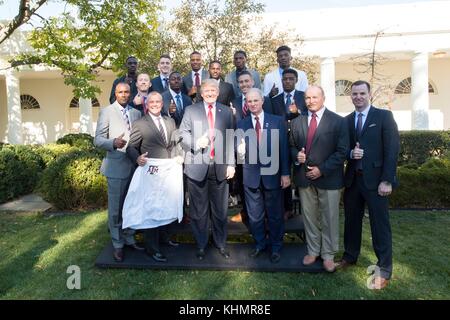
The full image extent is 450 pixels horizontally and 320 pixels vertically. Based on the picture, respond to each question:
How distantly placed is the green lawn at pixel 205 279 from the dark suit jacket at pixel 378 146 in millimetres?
1199

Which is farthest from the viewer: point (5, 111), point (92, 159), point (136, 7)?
point (5, 111)

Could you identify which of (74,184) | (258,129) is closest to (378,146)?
(258,129)

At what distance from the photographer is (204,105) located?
4.66 m

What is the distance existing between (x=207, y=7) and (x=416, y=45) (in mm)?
10302

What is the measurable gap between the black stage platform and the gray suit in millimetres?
332

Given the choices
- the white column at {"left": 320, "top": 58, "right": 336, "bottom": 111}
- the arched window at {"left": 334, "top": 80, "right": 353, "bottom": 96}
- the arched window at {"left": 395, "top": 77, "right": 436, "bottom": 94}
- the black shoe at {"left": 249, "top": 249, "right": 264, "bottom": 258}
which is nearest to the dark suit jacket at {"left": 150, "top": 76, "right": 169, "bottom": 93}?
the black shoe at {"left": 249, "top": 249, "right": 264, "bottom": 258}

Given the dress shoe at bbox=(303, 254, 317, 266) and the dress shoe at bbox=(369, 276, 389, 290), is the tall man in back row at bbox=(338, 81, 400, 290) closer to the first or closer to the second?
the dress shoe at bbox=(369, 276, 389, 290)

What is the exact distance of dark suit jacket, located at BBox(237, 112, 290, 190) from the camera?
4.48 metres

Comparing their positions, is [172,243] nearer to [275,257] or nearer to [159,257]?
[159,257]

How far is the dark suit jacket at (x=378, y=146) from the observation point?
158 inches

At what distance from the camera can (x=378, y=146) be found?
161 inches
